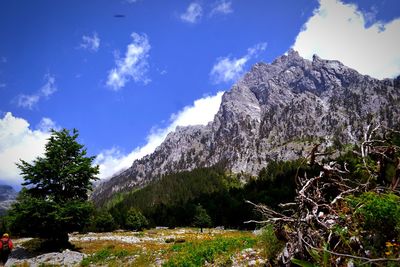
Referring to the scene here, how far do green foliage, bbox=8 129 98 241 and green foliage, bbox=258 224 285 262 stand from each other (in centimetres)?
2720

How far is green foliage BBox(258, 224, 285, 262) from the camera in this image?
8247 millimetres

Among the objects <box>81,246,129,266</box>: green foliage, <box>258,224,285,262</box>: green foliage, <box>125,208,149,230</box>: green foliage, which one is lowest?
<box>81,246,129,266</box>: green foliage

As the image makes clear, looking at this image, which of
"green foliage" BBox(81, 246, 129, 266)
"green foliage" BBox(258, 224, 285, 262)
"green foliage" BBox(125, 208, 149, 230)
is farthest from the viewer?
"green foliage" BBox(125, 208, 149, 230)

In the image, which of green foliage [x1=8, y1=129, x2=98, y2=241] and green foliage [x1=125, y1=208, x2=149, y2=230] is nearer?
green foliage [x1=8, y1=129, x2=98, y2=241]

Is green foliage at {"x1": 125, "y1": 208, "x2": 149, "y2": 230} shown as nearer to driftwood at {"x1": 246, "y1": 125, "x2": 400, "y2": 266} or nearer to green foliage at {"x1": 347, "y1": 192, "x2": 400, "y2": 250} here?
driftwood at {"x1": 246, "y1": 125, "x2": 400, "y2": 266}

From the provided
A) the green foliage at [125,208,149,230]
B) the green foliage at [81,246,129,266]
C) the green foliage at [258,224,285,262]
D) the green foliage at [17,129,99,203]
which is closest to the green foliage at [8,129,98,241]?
the green foliage at [17,129,99,203]

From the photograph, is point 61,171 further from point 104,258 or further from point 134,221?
point 134,221

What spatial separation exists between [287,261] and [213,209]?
111 metres

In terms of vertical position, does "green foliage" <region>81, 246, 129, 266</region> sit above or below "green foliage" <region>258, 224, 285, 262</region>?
below

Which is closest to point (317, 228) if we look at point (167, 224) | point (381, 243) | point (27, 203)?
point (381, 243)

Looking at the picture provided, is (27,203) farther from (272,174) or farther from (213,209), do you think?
(272,174)

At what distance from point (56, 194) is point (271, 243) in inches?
1215

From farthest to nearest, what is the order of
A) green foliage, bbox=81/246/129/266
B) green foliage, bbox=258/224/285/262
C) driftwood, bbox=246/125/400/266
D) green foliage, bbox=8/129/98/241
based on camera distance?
green foliage, bbox=8/129/98/241
green foliage, bbox=81/246/129/266
green foliage, bbox=258/224/285/262
driftwood, bbox=246/125/400/266

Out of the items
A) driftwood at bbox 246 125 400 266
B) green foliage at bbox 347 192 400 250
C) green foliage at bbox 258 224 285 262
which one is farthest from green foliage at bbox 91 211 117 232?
green foliage at bbox 347 192 400 250
